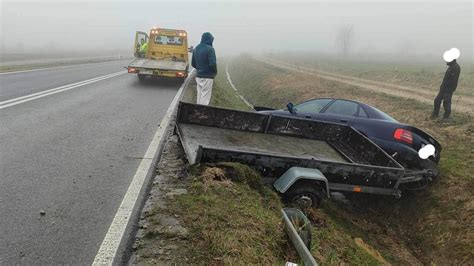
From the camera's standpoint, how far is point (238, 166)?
5.10m

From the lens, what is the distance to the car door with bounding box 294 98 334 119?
8648mm

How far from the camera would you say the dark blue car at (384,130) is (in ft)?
23.0

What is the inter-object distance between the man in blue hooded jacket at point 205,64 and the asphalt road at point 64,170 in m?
1.23

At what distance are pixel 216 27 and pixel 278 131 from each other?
196564mm

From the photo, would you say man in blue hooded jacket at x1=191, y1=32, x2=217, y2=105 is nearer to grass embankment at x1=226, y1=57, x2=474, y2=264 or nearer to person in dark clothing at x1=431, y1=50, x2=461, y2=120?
grass embankment at x1=226, y1=57, x2=474, y2=264

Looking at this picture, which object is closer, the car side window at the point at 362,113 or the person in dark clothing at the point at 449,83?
the car side window at the point at 362,113

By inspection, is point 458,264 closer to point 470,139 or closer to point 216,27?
point 470,139

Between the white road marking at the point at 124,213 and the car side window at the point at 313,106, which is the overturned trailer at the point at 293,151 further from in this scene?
the car side window at the point at 313,106

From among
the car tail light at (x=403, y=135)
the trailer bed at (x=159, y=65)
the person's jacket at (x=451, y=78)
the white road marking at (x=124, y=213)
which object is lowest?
the white road marking at (x=124, y=213)

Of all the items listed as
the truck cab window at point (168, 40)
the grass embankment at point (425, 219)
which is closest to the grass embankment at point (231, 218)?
the grass embankment at point (425, 219)

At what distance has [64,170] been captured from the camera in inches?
201

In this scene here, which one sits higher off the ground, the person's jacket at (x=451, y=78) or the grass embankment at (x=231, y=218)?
the person's jacket at (x=451, y=78)

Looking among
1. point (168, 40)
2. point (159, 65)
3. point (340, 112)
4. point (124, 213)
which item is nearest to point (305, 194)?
point (124, 213)

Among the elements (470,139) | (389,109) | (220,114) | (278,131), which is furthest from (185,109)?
(389,109)
